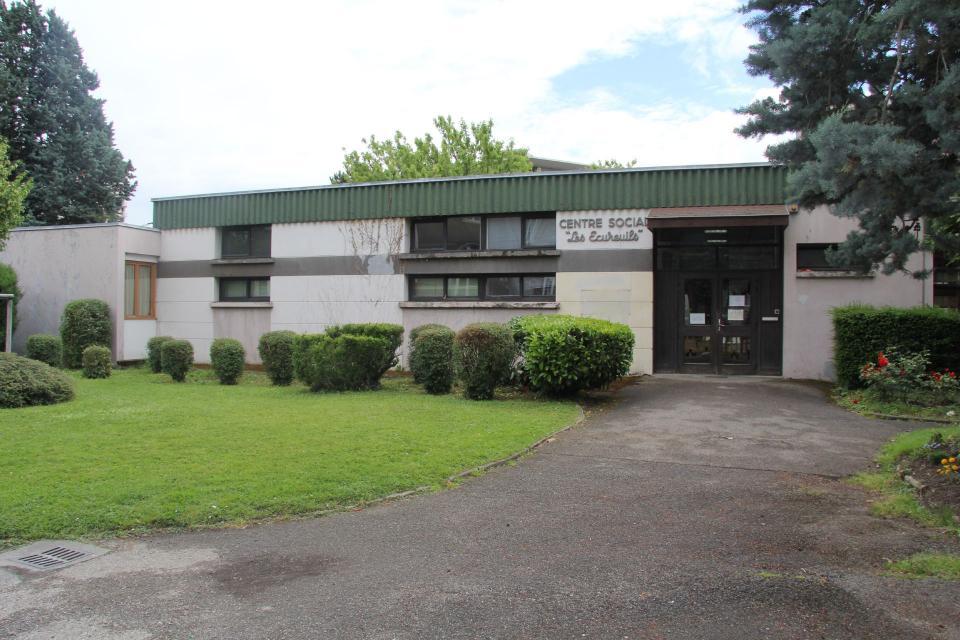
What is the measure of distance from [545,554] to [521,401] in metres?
7.05

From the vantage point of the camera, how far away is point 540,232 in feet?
55.7

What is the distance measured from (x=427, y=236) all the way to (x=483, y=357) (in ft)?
23.2

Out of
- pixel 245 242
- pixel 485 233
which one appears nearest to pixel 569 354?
pixel 485 233

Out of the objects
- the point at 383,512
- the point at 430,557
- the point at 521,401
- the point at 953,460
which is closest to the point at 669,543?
the point at 430,557

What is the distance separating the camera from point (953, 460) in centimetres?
595

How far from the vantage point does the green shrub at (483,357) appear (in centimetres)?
1174

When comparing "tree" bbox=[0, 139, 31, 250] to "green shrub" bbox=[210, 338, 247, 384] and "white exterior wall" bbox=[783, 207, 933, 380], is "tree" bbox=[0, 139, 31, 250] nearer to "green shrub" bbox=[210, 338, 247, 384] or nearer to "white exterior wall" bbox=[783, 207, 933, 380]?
"green shrub" bbox=[210, 338, 247, 384]

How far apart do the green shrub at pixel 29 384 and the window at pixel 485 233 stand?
8783mm

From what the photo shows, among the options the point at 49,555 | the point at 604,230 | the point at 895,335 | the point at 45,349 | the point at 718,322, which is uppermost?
the point at 604,230

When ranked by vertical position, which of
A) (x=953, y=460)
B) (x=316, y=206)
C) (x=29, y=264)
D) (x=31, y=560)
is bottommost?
(x=31, y=560)

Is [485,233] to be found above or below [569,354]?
above

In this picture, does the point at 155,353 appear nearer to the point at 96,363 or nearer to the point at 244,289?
the point at 96,363

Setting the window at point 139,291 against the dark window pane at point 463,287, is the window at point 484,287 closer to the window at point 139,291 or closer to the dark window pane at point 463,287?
the dark window pane at point 463,287

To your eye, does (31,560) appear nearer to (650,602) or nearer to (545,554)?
(545,554)
